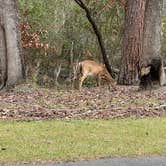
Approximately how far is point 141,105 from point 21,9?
46.4 feet

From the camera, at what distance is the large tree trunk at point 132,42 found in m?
20.8

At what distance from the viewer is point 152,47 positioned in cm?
1817

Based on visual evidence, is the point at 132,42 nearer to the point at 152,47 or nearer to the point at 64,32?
the point at 152,47

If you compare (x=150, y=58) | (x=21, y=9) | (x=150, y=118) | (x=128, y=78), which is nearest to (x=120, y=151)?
(x=150, y=118)

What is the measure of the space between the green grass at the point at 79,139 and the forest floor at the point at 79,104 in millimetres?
959

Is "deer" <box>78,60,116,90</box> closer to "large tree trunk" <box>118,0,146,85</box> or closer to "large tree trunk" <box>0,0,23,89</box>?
"large tree trunk" <box>118,0,146,85</box>

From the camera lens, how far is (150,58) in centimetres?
1811

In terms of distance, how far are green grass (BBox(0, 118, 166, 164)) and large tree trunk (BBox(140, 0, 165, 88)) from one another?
17.0 ft

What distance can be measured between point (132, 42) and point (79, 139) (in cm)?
1062

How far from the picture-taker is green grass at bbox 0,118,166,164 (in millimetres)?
9672

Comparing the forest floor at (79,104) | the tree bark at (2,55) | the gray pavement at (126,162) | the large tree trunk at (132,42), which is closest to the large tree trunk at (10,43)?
the tree bark at (2,55)

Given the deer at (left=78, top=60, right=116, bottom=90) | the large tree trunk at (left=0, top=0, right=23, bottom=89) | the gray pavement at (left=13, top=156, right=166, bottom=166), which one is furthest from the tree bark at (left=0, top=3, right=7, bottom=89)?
the gray pavement at (left=13, top=156, right=166, bottom=166)

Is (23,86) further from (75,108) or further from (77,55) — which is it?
(77,55)

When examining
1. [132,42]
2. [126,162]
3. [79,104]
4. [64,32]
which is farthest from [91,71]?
[126,162]
